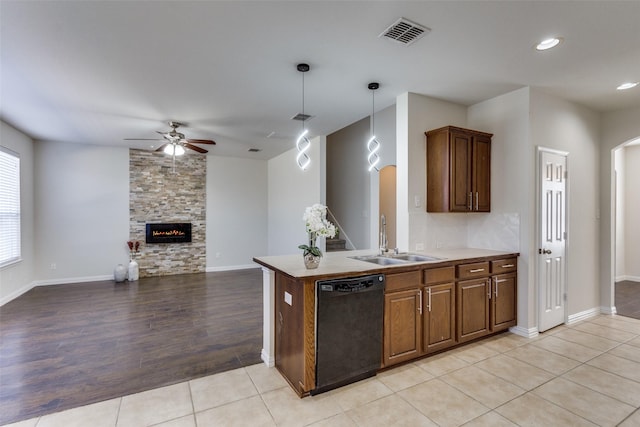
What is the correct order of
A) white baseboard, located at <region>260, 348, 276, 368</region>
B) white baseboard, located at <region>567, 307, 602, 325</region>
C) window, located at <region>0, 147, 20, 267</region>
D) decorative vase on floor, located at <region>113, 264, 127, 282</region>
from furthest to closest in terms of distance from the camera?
decorative vase on floor, located at <region>113, 264, 127, 282</region>
window, located at <region>0, 147, 20, 267</region>
white baseboard, located at <region>567, 307, 602, 325</region>
white baseboard, located at <region>260, 348, 276, 368</region>

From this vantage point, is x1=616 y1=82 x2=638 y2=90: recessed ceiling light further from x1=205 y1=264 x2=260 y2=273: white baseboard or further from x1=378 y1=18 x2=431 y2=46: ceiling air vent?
x1=205 y1=264 x2=260 y2=273: white baseboard

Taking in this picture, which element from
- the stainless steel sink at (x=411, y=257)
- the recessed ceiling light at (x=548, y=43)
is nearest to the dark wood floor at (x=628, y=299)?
the stainless steel sink at (x=411, y=257)

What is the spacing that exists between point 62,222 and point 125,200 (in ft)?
3.93

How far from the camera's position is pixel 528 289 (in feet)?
11.9

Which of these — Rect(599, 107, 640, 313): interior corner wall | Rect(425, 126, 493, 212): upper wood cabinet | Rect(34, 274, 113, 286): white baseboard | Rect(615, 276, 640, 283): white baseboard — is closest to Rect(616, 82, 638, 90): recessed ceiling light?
Rect(599, 107, 640, 313): interior corner wall

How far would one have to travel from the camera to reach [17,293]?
545 centimetres

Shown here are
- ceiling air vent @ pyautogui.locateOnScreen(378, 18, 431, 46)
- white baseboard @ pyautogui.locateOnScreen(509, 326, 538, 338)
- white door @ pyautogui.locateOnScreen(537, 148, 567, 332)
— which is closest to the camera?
ceiling air vent @ pyautogui.locateOnScreen(378, 18, 431, 46)

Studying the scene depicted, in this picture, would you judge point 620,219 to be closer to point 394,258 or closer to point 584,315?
point 584,315

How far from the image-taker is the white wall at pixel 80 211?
6.29 meters

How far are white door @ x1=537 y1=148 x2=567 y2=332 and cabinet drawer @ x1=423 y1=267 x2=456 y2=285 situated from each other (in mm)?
1353

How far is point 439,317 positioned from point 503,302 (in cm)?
104

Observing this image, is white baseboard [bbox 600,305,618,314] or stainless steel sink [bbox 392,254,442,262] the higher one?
stainless steel sink [bbox 392,254,442,262]

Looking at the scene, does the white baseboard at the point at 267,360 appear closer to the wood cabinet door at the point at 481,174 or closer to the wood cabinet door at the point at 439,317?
the wood cabinet door at the point at 439,317

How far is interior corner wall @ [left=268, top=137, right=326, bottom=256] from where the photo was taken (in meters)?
6.02
